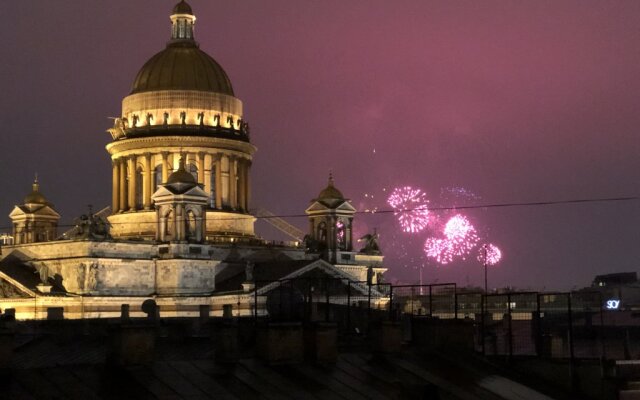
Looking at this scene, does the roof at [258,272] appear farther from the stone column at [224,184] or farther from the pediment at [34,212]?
the pediment at [34,212]

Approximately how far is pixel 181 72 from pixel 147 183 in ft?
34.3

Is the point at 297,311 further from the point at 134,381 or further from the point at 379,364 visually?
the point at 134,381

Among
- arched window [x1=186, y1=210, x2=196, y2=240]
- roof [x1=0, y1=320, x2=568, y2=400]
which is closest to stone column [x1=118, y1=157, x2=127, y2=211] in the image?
arched window [x1=186, y1=210, x2=196, y2=240]

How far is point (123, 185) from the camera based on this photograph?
5349 inches

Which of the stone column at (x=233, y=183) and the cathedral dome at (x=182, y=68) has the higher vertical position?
the cathedral dome at (x=182, y=68)

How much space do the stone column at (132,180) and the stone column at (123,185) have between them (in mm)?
559

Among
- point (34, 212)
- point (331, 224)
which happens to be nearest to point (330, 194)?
point (331, 224)

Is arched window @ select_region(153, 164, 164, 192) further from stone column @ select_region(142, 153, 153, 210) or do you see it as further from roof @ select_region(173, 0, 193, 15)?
roof @ select_region(173, 0, 193, 15)

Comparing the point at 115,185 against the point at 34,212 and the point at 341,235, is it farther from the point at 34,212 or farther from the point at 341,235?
the point at 341,235

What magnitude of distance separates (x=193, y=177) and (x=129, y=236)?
9281 mm

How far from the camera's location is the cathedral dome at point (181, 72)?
440 feet

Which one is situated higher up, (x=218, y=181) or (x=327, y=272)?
(x=218, y=181)

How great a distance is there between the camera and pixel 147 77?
135250mm

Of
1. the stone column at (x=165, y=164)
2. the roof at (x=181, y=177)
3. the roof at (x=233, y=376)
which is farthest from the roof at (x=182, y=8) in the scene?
the roof at (x=233, y=376)
